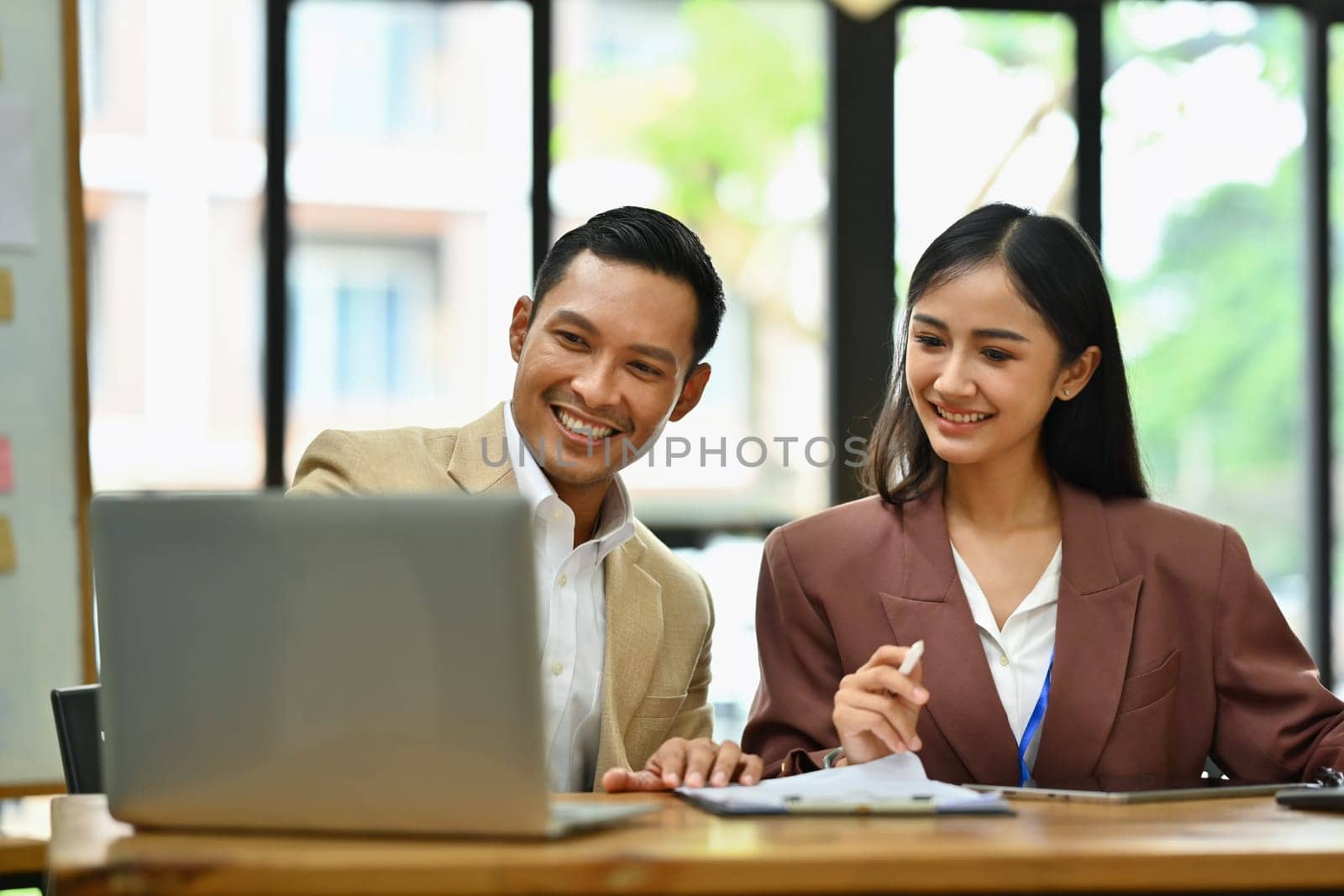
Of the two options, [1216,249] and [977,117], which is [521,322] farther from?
[1216,249]

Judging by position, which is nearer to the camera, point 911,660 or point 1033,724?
point 911,660

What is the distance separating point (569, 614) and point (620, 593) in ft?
0.24

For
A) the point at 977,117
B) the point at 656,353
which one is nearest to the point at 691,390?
the point at 656,353

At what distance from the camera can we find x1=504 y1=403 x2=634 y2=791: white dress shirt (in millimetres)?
1877

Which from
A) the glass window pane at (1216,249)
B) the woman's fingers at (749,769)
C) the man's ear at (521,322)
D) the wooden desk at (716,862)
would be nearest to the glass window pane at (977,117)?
the glass window pane at (1216,249)

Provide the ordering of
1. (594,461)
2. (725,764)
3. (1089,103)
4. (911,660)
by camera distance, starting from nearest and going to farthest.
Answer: (911,660), (725,764), (594,461), (1089,103)

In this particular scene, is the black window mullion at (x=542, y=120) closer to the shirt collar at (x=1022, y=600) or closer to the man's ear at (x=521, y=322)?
the man's ear at (x=521, y=322)

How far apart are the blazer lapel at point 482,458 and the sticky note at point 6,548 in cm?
121

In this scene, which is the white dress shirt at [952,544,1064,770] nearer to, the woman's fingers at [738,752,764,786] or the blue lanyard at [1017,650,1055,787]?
the blue lanyard at [1017,650,1055,787]

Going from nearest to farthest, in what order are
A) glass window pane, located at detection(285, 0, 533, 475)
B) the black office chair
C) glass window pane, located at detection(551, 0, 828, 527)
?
the black office chair < glass window pane, located at detection(285, 0, 533, 475) < glass window pane, located at detection(551, 0, 828, 527)

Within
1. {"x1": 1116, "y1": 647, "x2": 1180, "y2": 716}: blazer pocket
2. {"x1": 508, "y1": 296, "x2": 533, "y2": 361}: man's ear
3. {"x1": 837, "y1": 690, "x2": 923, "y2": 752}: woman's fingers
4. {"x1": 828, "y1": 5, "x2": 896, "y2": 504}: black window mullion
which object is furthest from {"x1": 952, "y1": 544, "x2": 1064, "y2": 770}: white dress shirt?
{"x1": 828, "y1": 5, "x2": 896, "y2": 504}: black window mullion

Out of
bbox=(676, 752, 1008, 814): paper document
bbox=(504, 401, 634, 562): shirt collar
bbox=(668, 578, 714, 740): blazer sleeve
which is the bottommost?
bbox=(668, 578, 714, 740): blazer sleeve

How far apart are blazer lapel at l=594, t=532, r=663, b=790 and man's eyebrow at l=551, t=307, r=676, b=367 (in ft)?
0.89

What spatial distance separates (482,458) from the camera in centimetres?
196
